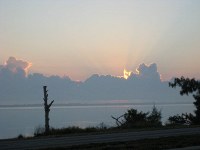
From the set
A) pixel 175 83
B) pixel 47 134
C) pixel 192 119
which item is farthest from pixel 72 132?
→ pixel 175 83

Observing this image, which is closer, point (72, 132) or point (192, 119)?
point (72, 132)

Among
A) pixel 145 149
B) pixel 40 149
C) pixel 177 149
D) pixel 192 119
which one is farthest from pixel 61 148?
pixel 192 119

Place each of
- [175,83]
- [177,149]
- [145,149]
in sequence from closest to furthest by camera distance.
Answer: [177,149] → [145,149] → [175,83]

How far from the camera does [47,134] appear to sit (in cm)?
2948

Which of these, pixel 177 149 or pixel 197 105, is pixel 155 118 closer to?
pixel 197 105

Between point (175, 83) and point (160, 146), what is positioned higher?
point (175, 83)

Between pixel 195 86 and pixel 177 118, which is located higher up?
pixel 195 86

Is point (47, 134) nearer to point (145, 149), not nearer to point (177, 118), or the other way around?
point (145, 149)

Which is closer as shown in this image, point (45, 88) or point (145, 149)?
point (145, 149)

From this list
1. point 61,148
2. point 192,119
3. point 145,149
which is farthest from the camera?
point 192,119

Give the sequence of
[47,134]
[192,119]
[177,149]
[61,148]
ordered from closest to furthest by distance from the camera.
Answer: [177,149]
[61,148]
[47,134]
[192,119]

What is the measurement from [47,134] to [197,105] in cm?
2325

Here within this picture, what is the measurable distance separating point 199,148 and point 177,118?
34059 millimetres

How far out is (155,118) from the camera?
49812 millimetres
